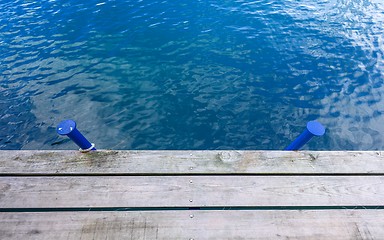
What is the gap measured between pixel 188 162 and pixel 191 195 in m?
0.43

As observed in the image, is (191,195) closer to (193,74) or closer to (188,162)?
(188,162)

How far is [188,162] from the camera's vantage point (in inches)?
112

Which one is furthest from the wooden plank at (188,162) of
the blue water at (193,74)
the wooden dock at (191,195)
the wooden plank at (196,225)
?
the blue water at (193,74)

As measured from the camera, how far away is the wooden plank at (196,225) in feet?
7.33

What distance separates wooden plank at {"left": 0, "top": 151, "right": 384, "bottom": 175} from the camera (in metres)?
2.73

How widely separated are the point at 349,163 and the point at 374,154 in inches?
16.3

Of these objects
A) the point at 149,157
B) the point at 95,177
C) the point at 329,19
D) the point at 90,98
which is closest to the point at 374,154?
the point at 149,157

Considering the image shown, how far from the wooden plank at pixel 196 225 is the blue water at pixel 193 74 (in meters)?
3.19

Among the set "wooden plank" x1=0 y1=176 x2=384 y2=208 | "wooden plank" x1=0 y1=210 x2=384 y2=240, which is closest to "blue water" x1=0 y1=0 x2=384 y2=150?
"wooden plank" x1=0 y1=176 x2=384 y2=208

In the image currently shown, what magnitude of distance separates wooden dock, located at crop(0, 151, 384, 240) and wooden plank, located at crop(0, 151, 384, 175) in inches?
0.5

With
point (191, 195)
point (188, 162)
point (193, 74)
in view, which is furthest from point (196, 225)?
point (193, 74)

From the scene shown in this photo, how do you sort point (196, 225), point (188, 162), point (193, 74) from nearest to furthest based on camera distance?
point (196, 225), point (188, 162), point (193, 74)

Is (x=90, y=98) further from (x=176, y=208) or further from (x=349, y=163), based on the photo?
(x=349, y=163)

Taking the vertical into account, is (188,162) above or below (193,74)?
above
